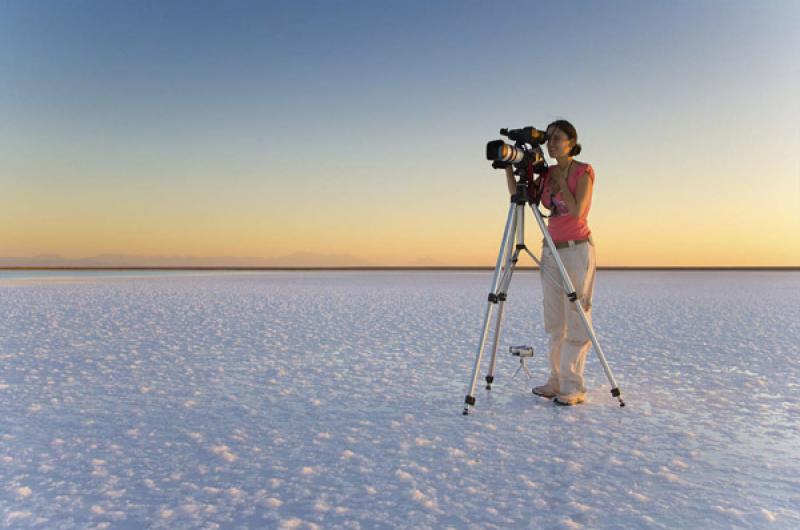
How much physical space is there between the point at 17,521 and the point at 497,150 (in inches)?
142

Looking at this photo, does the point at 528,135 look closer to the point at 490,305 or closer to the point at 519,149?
the point at 519,149

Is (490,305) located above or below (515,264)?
below

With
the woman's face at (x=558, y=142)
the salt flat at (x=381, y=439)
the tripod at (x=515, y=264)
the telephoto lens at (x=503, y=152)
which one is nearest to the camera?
the salt flat at (x=381, y=439)

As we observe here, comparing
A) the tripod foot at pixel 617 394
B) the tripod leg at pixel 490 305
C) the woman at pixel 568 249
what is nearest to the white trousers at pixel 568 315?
the woman at pixel 568 249

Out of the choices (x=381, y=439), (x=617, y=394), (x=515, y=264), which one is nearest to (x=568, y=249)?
(x=515, y=264)

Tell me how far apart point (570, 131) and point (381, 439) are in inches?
107

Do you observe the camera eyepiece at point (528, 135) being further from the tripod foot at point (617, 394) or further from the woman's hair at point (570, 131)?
the tripod foot at point (617, 394)

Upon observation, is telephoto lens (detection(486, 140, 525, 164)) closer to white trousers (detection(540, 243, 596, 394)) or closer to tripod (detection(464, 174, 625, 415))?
tripod (detection(464, 174, 625, 415))

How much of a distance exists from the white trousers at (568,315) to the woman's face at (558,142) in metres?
0.75

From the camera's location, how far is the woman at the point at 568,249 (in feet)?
14.9

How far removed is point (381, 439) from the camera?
3.98 m

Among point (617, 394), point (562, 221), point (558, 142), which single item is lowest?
point (617, 394)

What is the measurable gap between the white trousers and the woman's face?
0.75m

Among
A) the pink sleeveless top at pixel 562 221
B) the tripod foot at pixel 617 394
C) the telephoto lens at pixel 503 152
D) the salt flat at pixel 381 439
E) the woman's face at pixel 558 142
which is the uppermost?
the woman's face at pixel 558 142
